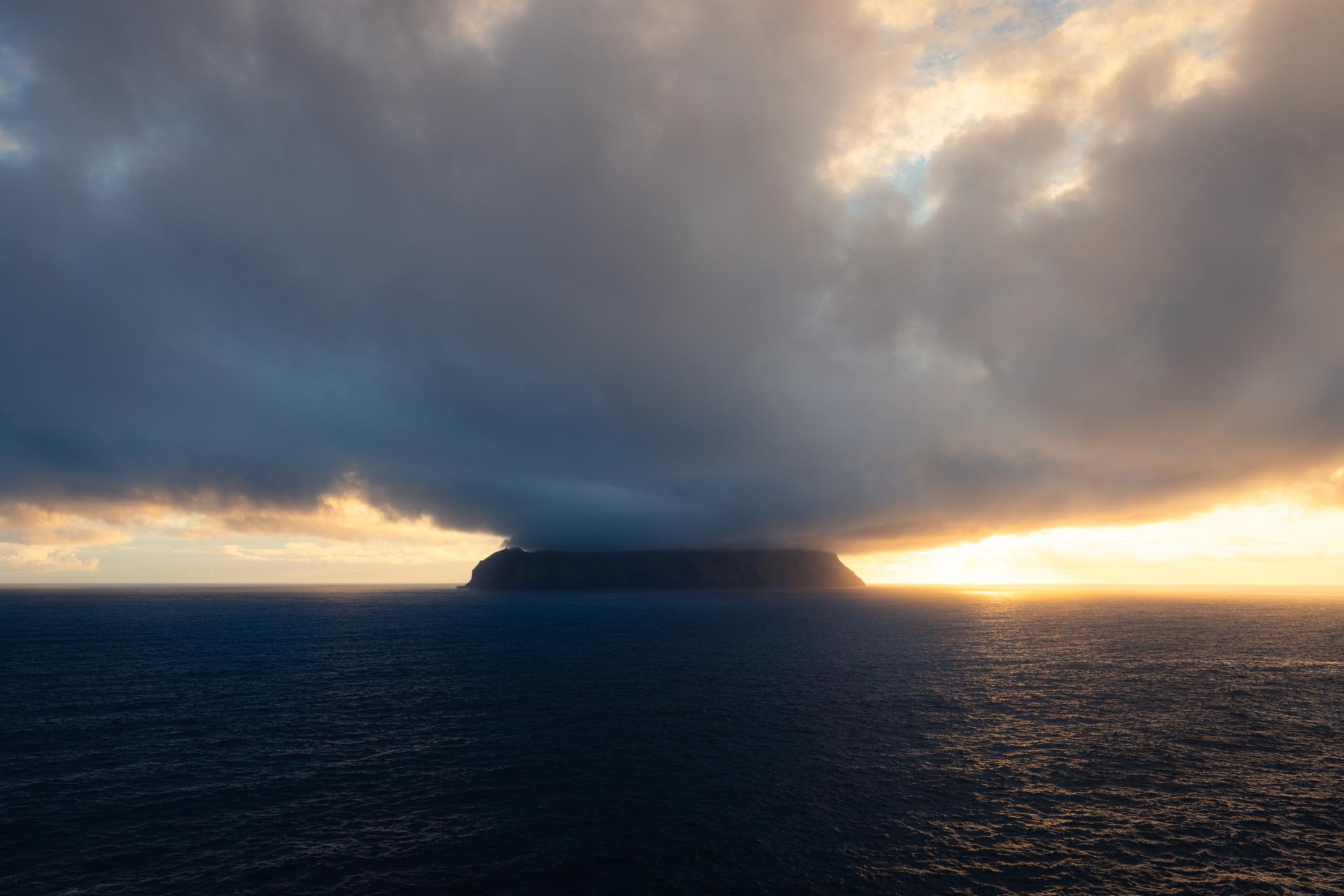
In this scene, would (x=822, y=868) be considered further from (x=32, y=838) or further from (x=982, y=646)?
(x=982, y=646)

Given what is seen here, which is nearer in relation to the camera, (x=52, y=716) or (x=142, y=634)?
(x=52, y=716)

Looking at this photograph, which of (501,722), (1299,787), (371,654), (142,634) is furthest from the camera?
(142,634)

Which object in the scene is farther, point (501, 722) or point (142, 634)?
point (142, 634)

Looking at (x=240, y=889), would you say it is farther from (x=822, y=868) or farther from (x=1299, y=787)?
(x=1299, y=787)

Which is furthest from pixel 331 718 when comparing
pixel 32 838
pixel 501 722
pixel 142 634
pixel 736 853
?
pixel 142 634

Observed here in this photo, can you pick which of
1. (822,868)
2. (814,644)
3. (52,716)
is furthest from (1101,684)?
(52,716)

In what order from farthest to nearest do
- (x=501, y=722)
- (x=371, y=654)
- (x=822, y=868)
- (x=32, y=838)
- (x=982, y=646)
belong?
1. (x=982, y=646)
2. (x=371, y=654)
3. (x=501, y=722)
4. (x=32, y=838)
5. (x=822, y=868)

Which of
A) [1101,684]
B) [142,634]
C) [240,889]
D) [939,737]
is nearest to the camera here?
[240,889]
